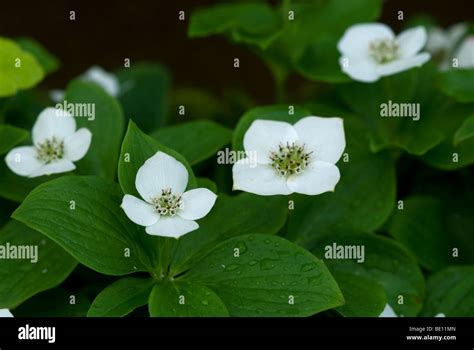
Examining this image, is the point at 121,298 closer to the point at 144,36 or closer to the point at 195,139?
the point at 195,139

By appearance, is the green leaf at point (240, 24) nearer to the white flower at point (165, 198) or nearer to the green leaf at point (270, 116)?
the green leaf at point (270, 116)

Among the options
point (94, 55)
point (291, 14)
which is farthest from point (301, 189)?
point (94, 55)

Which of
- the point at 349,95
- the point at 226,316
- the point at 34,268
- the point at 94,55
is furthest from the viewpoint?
the point at 94,55

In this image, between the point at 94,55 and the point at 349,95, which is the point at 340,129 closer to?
the point at 349,95

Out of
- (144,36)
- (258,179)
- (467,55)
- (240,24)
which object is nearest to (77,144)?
(258,179)

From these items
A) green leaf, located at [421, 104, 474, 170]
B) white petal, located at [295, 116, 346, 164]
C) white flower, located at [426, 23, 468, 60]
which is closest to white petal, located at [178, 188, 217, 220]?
white petal, located at [295, 116, 346, 164]

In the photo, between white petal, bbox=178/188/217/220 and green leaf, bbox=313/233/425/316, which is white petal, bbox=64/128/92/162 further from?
green leaf, bbox=313/233/425/316
